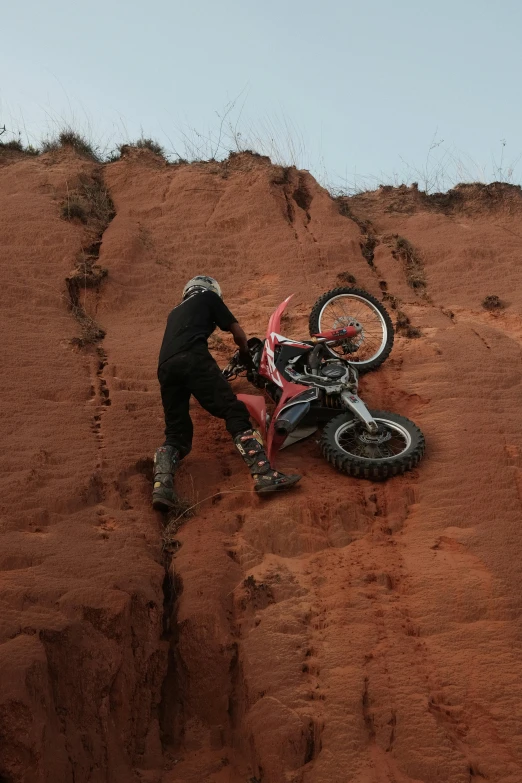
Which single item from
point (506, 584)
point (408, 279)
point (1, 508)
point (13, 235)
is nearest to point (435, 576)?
point (506, 584)

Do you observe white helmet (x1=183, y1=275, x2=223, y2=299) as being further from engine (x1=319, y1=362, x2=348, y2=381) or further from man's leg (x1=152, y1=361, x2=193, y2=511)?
engine (x1=319, y1=362, x2=348, y2=381)

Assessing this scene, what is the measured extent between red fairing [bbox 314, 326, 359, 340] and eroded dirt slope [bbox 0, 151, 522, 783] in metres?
0.58

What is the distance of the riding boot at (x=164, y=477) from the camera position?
260 inches

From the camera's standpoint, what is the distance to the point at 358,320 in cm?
881

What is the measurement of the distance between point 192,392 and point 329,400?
1.27m

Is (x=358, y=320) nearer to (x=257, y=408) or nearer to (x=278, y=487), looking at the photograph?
(x=257, y=408)

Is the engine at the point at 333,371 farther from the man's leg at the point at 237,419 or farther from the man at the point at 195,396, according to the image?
the man's leg at the point at 237,419

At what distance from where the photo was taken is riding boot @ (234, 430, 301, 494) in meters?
6.75

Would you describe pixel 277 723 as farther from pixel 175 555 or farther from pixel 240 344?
pixel 240 344

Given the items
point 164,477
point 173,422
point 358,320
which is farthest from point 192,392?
point 358,320

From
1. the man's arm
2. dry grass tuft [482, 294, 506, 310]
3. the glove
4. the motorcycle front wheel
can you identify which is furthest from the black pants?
dry grass tuft [482, 294, 506, 310]

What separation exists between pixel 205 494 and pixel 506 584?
2.45 meters

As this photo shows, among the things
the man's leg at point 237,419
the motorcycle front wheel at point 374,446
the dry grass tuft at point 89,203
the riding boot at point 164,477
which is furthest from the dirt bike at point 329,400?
the dry grass tuft at point 89,203

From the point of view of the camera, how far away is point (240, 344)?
25.0 ft
